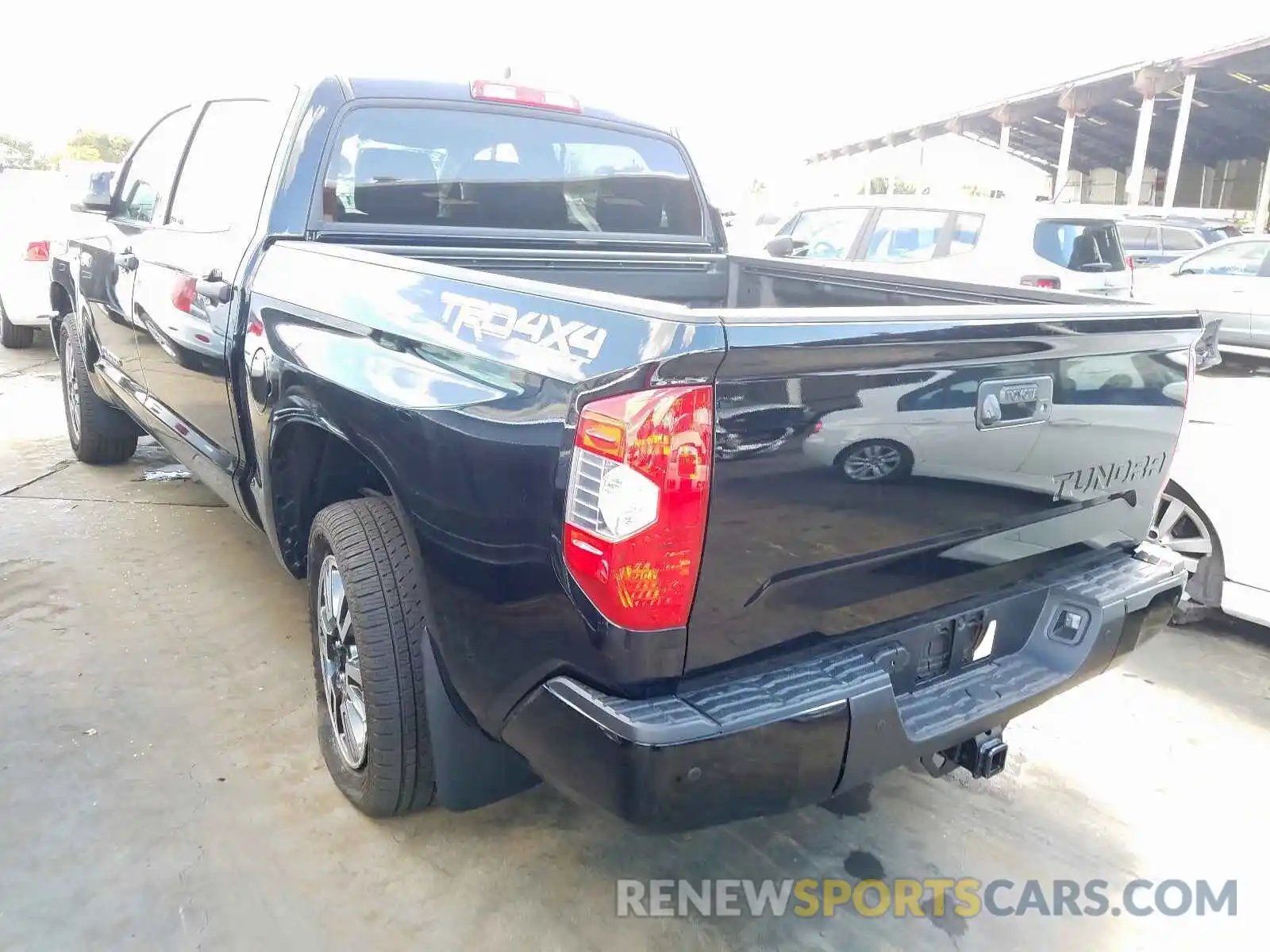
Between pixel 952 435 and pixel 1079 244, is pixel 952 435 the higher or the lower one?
the lower one

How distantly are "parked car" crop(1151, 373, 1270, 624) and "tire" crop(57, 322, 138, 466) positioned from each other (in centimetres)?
516

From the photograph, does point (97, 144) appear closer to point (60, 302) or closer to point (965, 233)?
point (60, 302)

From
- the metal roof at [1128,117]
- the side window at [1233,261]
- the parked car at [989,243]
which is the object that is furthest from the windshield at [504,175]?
the metal roof at [1128,117]

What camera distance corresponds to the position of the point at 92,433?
542 cm

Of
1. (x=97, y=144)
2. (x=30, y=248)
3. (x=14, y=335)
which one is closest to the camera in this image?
(x=30, y=248)

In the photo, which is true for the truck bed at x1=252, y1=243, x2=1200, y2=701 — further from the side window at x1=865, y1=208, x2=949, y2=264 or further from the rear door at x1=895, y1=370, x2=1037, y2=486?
the side window at x1=865, y1=208, x2=949, y2=264

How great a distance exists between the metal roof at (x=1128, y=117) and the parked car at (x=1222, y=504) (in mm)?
19638

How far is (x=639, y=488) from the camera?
1.64 meters

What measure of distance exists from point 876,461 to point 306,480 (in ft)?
5.60

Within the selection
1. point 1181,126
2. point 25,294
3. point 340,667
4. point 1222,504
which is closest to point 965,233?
point 1222,504

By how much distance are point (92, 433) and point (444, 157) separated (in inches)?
126

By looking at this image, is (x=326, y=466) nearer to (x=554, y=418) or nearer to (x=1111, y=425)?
(x=554, y=418)

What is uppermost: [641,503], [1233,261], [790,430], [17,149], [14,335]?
[17,149]

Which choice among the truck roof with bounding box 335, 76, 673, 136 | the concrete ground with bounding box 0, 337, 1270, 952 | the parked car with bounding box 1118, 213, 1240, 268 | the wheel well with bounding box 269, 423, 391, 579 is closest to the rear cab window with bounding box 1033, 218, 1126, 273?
the concrete ground with bounding box 0, 337, 1270, 952
